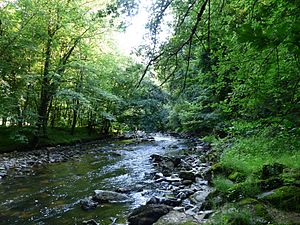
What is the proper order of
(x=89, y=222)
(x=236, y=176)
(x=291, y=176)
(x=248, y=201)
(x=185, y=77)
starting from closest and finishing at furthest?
(x=185, y=77) → (x=248, y=201) → (x=291, y=176) → (x=89, y=222) → (x=236, y=176)

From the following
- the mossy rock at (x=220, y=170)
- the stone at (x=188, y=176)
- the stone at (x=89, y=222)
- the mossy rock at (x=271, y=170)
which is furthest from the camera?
the stone at (x=188, y=176)

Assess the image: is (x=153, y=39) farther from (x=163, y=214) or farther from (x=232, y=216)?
(x=163, y=214)

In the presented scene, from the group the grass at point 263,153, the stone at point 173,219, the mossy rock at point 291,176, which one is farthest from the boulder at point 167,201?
the mossy rock at point 291,176

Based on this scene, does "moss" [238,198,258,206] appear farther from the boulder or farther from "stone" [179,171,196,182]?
"stone" [179,171,196,182]

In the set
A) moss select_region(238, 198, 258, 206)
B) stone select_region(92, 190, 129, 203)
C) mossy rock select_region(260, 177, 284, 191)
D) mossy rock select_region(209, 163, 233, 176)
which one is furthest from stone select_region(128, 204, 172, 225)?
mossy rock select_region(209, 163, 233, 176)

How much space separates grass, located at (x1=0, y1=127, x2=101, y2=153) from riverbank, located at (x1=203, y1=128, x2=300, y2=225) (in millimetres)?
11442

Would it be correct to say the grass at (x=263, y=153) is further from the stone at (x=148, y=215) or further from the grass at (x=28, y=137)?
the grass at (x=28, y=137)

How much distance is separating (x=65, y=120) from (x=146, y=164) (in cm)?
1813

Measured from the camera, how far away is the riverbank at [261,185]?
4328mm

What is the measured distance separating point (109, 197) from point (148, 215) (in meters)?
2.21

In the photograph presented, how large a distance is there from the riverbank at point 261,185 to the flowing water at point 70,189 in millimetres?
2255

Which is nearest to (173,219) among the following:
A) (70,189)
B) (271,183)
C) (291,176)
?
(271,183)

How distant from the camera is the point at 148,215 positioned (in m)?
5.64

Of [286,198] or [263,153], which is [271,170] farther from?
[286,198]
